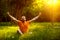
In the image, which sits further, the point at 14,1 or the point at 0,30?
the point at 14,1

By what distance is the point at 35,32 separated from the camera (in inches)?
192

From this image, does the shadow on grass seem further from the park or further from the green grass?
the park

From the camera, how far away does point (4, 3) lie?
5.39 meters

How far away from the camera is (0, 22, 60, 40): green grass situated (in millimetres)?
4568

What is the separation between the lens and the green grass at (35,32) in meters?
4.57

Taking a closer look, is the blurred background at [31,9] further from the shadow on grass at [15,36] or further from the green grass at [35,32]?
the shadow on grass at [15,36]

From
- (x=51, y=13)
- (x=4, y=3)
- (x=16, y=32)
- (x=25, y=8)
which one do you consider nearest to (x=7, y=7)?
(x=4, y=3)

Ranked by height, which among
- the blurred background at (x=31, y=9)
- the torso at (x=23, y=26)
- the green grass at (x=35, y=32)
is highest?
the blurred background at (x=31, y=9)

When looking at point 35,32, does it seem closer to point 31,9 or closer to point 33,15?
point 33,15

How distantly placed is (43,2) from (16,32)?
1147 millimetres

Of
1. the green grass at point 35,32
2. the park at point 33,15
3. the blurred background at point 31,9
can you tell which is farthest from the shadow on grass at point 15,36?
the blurred background at point 31,9

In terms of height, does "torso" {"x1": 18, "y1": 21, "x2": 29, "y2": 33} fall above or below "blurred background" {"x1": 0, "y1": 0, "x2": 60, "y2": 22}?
below

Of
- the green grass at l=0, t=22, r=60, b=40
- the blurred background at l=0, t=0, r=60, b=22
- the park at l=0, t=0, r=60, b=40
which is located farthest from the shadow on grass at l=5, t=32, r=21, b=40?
the blurred background at l=0, t=0, r=60, b=22

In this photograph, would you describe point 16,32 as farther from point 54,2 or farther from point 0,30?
point 54,2
